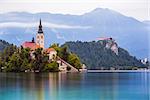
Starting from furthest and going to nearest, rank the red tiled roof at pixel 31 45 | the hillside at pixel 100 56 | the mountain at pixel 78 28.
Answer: the red tiled roof at pixel 31 45 → the hillside at pixel 100 56 → the mountain at pixel 78 28

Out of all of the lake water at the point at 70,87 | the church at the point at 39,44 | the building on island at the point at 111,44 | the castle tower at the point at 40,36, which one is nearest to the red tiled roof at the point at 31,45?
the church at the point at 39,44

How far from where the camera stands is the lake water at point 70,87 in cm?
572

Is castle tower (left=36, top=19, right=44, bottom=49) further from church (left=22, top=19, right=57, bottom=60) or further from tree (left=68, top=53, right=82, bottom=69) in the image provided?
tree (left=68, top=53, right=82, bottom=69)

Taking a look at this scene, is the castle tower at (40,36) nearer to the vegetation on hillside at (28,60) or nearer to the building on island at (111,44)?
the vegetation on hillside at (28,60)

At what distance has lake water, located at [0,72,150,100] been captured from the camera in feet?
18.8

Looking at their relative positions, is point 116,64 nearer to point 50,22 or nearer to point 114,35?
point 114,35

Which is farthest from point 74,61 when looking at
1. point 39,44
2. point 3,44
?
point 3,44

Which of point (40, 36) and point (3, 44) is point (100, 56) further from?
point (3, 44)

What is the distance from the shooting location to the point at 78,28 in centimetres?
561

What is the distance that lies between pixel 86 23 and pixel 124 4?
65cm

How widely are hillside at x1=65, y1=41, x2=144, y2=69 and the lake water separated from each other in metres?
0.30

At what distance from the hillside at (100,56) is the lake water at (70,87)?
30 centimetres

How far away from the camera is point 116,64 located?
19.0 feet

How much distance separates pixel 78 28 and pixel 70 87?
3.63 feet
